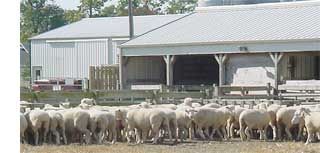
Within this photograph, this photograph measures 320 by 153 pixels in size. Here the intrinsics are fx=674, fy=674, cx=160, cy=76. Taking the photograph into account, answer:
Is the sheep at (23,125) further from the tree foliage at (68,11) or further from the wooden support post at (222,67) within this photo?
the tree foliage at (68,11)

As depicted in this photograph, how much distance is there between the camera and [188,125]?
16.0m

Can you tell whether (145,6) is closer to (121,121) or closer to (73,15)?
(73,15)

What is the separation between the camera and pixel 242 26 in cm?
3831

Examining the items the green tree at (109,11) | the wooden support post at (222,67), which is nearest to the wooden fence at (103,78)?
the wooden support post at (222,67)

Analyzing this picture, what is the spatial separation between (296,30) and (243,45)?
281cm

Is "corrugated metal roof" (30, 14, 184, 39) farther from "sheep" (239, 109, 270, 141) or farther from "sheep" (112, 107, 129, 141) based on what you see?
"sheep" (112, 107, 129, 141)

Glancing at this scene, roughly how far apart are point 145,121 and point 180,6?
3246 inches

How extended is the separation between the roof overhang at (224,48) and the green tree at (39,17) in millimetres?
55162

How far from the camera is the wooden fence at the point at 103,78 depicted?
142ft

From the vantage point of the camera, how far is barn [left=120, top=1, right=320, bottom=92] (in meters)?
34.3

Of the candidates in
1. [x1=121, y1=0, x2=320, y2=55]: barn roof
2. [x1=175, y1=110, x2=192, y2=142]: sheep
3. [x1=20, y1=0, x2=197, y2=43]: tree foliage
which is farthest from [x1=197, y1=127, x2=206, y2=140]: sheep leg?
[x1=20, y1=0, x2=197, y2=43]: tree foliage

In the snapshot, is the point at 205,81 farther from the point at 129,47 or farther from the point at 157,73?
the point at 129,47

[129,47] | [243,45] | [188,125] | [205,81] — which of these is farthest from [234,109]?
[205,81]
